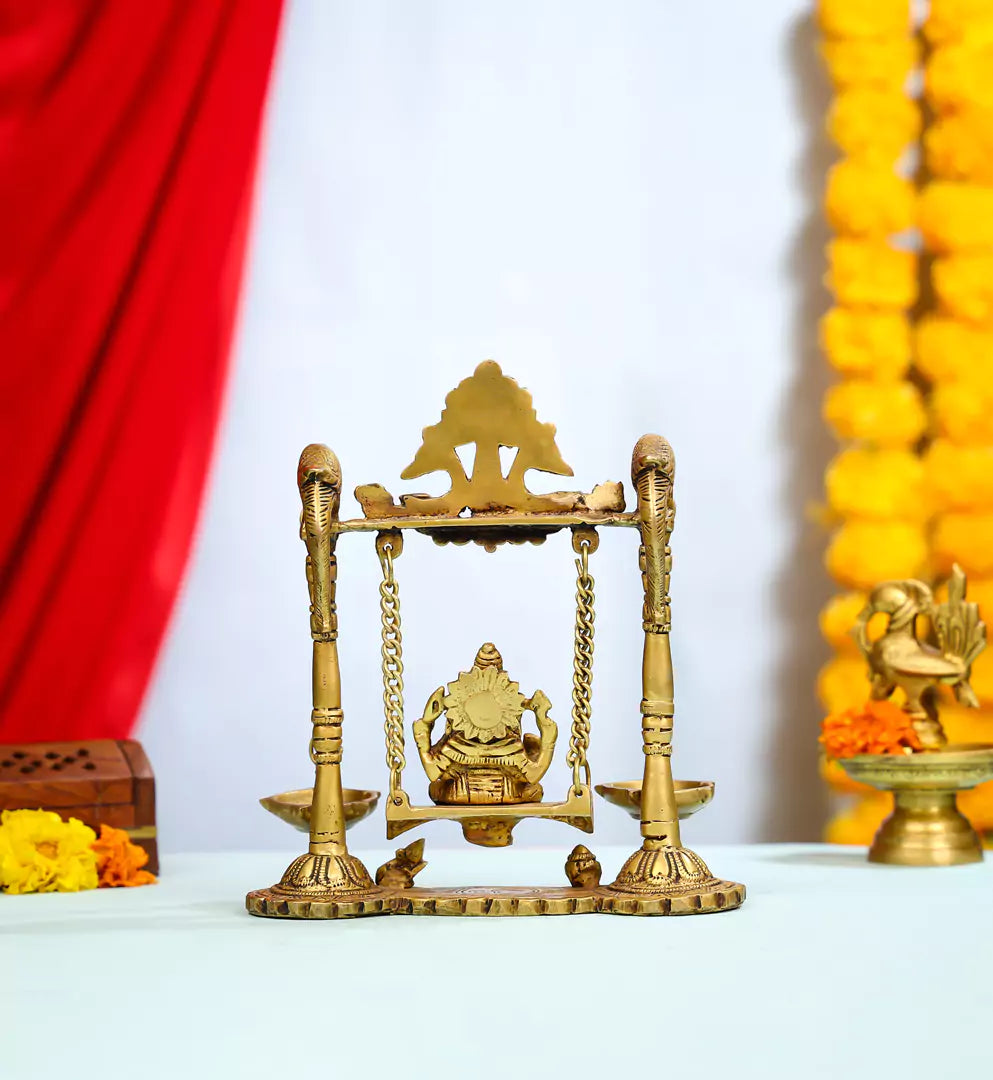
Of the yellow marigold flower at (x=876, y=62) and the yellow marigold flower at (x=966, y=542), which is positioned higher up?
the yellow marigold flower at (x=876, y=62)

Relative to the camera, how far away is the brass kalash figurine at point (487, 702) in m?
1.61

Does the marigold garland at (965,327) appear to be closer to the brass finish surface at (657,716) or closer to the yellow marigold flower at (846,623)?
the yellow marigold flower at (846,623)

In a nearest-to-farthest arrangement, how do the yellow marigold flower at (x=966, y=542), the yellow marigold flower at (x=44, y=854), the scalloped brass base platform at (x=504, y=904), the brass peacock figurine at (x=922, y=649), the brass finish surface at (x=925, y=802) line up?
the scalloped brass base platform at (x=504, y=904) < the yellow marigold flower at (x=44, y=854) < the brass finish surface at (x=925, y=802) < the brass peacock figurine at (x=922, y=649) < the yellow marigold flower at (x=966, y=542)

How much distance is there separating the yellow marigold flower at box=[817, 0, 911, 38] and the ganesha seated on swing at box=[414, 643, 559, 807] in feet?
5.05

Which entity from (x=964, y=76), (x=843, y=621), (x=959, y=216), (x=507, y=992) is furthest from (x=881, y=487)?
(x=507, y=992)

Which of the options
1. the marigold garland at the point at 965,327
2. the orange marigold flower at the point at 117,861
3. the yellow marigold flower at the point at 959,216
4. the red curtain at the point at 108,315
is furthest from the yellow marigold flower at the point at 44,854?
the yellow marigold flower at the point at 959,216

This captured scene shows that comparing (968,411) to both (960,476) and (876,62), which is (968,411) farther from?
(876,62)

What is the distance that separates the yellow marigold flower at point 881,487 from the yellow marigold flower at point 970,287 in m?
0.26

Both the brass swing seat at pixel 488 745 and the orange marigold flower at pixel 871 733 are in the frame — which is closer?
the brass swing seat at pixel 488 745

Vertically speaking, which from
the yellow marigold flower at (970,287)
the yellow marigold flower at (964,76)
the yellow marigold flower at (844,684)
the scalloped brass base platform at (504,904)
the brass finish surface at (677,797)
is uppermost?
the yellow marigold flower at (964,76)

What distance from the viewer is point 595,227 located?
8.92ft

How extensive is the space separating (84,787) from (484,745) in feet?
2.42

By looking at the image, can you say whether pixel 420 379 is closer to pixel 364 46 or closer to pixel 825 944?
pixel 364 46

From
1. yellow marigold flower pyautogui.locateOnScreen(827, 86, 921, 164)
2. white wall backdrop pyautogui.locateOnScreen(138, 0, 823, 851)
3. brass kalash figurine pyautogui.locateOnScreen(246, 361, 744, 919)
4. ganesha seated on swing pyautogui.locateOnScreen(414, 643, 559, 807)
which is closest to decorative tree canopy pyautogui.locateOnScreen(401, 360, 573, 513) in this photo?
brass kalash figurine pyautogui.locateOnScreen(246, 361, 744, 919)
